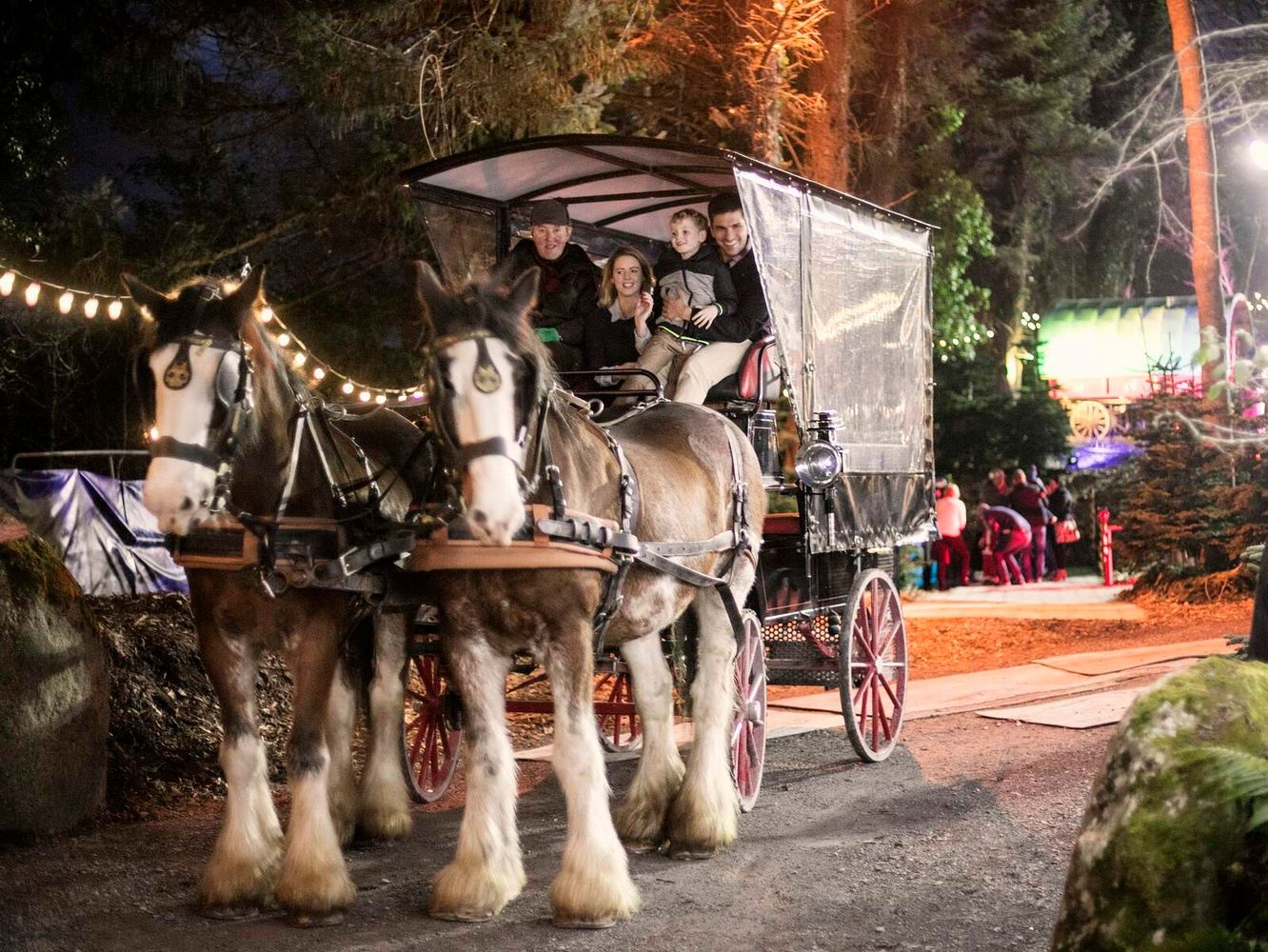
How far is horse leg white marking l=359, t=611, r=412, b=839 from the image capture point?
6180 millimetres

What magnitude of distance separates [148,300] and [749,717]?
3553mm

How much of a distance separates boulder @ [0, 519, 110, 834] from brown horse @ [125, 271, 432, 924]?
1.66 metres

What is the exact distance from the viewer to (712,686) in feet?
20.9

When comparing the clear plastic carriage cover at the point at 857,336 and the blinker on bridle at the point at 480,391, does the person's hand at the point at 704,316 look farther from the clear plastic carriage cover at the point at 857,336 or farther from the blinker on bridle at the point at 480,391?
the blinker on bridle at the point at 480,391

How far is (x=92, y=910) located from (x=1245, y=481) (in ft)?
49.8

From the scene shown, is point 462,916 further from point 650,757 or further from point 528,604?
point 650,757

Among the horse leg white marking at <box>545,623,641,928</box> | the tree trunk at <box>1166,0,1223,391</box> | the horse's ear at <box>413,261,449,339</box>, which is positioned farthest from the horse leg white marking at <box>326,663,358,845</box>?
the tree trunk at <box>1166,0,1223,391</box>

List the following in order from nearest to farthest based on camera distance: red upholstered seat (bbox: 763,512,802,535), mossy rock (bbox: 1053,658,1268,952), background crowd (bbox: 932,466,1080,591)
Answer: mossy rock (bbox: 1053,658,1268,952), red upholstered seat (bbox: 763,512,802,535), background crowd (bbox: 932,466,1080,591)

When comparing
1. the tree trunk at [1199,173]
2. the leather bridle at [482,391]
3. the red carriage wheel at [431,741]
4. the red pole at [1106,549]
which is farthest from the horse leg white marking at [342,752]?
the red pole at [1106,549]

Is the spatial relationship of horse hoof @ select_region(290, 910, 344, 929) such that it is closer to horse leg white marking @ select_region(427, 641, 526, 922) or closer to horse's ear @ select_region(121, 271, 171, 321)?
horse leg white marking @ select_region(427, 641, 526, 922)

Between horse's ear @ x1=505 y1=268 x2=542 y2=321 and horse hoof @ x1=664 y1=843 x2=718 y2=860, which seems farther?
horse hoof @ x1=664 y1=843 x2=718 y2=860

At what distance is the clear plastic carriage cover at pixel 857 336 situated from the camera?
7352mm

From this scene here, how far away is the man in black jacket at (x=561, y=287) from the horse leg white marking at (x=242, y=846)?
10.2 ft

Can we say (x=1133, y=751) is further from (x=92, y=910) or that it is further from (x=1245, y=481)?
(x=1245, y=481)
